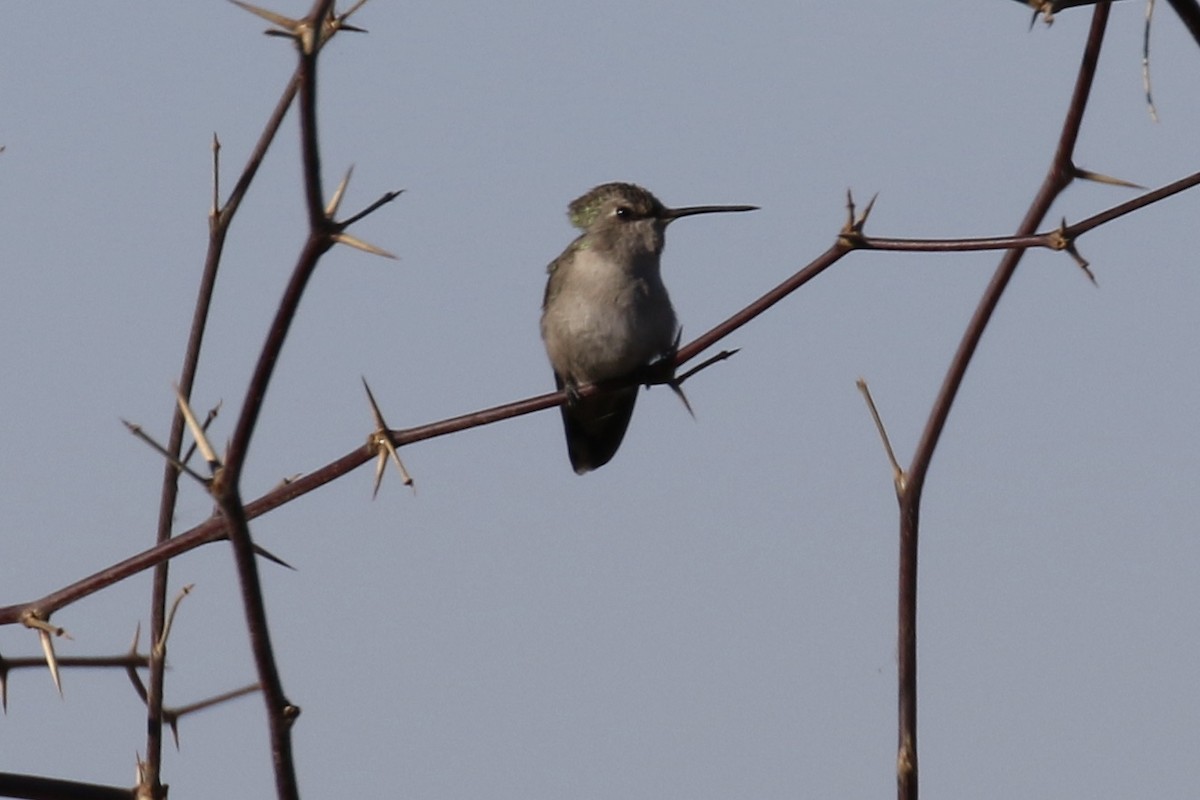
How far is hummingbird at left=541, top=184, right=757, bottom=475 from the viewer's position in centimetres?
798

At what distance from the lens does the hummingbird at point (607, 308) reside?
7.98 m

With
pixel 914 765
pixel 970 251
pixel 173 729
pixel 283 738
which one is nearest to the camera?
pixel 283 738

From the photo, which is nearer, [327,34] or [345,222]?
[345,222]

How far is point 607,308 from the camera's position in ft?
26.5

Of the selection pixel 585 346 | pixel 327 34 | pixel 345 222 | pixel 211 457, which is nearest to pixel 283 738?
pixel 211 457

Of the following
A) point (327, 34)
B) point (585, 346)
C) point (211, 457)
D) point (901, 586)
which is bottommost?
point (901, 586)

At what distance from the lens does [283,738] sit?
7.50 feet

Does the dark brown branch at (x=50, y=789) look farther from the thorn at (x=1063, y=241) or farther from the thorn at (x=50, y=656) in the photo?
the thorn at (x=1063, y=241)

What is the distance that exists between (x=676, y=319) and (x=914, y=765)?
18.2 ft

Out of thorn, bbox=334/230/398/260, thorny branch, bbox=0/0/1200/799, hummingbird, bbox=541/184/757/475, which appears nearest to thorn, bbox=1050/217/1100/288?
thorny branch, bbox=0/0/1200/799

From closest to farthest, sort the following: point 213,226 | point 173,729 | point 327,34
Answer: point 327,34 → point 173,729 → point 213,226

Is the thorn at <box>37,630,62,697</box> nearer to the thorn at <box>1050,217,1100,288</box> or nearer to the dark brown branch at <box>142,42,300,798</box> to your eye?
the dark brown branch at <box>142,42,300,798</box>

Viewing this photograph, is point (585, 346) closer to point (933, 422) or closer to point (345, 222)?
point (933, 422)

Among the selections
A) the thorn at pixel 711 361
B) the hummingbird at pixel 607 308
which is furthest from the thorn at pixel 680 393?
the hummingbird at pixel 607 308
